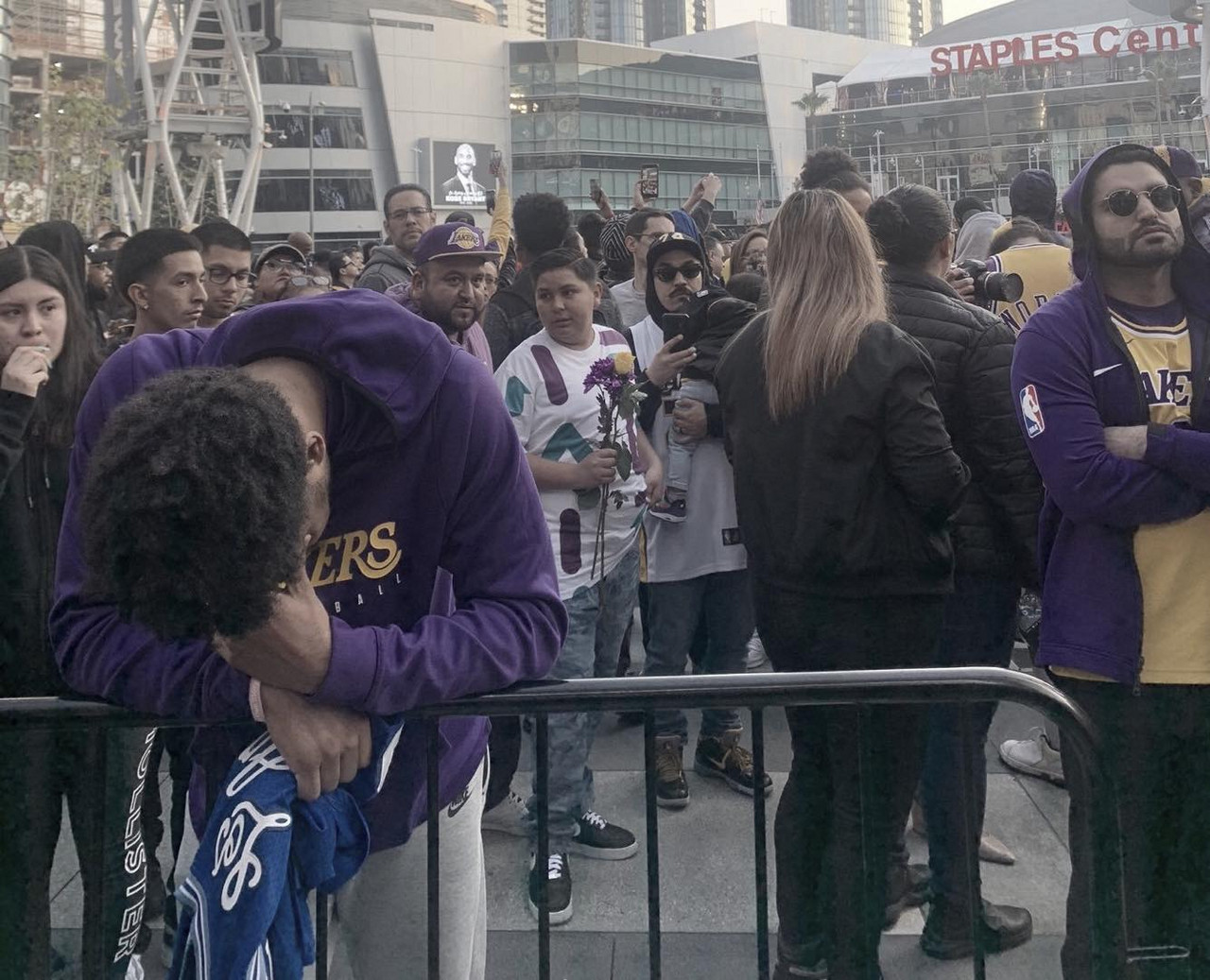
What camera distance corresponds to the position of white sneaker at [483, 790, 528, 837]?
4602 mm

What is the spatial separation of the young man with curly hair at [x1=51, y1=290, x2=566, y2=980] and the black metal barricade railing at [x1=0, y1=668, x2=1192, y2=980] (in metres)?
0.05

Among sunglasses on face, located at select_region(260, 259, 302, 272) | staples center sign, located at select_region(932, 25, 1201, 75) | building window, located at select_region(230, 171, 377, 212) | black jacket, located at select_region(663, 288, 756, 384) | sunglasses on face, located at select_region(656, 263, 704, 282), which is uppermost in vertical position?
staples center sign, located at select_region(932, 25, 1201, 75)

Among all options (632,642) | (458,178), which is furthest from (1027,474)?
(458,178)

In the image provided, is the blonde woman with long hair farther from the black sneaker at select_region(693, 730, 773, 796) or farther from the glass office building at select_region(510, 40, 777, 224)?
the glass office building at select_region(510, 40, 777, 224)

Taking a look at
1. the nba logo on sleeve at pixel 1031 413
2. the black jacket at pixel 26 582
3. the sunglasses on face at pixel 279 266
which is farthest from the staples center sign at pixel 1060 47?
the black jacket at pixel 26 582

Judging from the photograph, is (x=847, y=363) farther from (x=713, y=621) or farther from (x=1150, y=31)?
(x=1150, y=31)

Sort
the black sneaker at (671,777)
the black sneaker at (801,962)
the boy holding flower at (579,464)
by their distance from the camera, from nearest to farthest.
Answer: the black sneaker at (801,962) → the boy holding flower at (579,464) → the black sneaker at (671,777)

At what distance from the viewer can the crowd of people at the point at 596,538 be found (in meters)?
1.70

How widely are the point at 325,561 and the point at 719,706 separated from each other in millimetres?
679

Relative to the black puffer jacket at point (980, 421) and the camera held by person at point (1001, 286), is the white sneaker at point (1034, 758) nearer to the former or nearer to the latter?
the black puffer jacket at point (980, 421)

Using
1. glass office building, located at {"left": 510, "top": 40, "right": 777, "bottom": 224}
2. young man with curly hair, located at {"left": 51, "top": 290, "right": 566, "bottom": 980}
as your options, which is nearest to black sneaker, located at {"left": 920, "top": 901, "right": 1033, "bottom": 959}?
young man with curly hair, located at {"left": 51, "top": 290, "right": 566, "bottom": 980}

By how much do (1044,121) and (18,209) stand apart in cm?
8889

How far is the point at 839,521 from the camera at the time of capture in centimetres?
330

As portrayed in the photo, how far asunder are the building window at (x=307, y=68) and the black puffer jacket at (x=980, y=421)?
78.2 m
